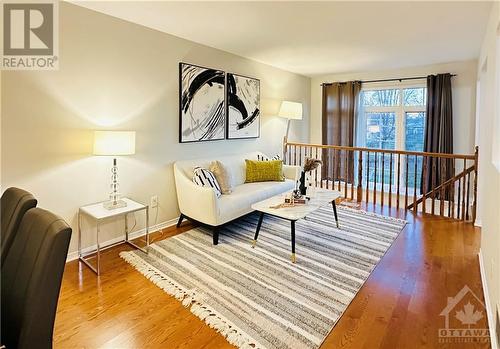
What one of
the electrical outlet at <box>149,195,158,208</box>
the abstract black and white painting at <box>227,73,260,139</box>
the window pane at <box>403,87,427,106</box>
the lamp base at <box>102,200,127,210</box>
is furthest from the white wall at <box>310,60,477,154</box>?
the lamp base at <box>102,200,127,210</box>

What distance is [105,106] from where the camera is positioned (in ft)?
10.0

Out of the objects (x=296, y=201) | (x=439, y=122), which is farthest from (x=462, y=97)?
(x=296, y=201)

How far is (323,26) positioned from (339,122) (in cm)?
310

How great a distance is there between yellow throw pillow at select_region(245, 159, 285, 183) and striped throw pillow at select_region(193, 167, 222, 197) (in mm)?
834

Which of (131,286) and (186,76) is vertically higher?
(186,76)

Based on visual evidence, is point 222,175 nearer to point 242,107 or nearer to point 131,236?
point 131,236

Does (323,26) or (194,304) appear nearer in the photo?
(194,304)

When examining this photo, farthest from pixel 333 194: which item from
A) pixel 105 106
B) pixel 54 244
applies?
pixel 54 244

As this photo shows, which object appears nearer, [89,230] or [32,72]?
[32,72]

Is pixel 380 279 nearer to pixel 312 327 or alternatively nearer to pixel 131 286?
pixel 312 327

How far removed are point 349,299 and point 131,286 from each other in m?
1.69

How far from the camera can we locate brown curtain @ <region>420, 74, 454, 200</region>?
498 cm

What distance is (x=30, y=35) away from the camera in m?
2.58

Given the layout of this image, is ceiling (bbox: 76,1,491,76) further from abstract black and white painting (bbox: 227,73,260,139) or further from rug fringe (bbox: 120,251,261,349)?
rug fringe (bbox: 120,251,261,349)
